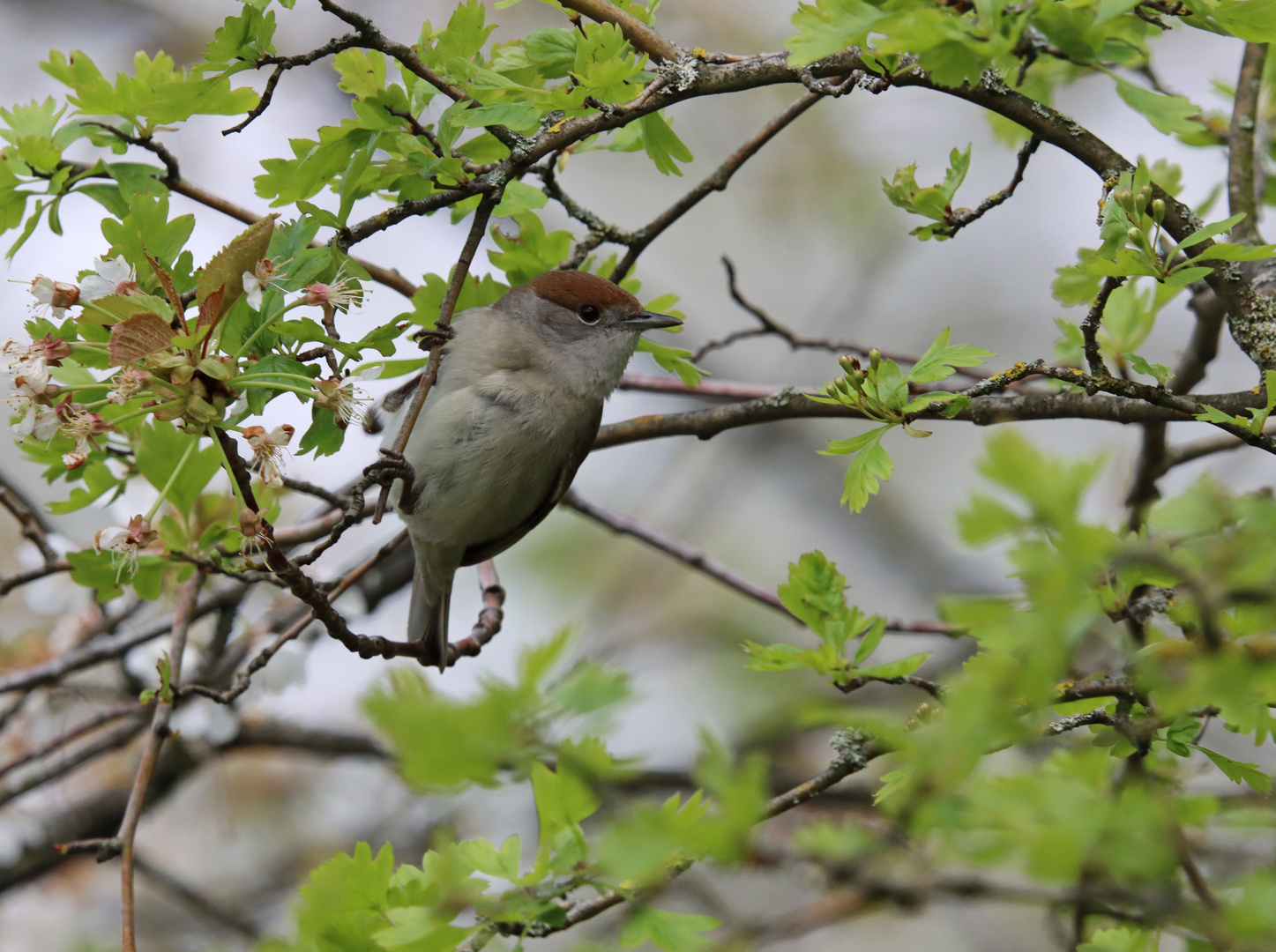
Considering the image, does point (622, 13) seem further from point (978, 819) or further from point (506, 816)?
point (506, 816)

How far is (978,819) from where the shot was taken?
1.42m

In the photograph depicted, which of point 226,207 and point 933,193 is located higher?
point 226,207

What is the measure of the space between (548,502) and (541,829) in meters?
→ 2.51

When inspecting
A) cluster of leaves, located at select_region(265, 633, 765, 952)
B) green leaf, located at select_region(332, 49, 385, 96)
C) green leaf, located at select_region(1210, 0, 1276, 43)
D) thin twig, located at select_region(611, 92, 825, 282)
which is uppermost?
thin twig, located at select_region(611, 92, 825, 282)

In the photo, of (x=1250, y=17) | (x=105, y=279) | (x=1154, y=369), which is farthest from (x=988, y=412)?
(x=105, y=279)

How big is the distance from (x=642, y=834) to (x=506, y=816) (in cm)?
573

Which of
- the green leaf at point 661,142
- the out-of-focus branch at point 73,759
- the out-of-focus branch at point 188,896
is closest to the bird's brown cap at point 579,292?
the green leaf at point 661,142

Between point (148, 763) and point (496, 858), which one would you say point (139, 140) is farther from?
point (496, 858)

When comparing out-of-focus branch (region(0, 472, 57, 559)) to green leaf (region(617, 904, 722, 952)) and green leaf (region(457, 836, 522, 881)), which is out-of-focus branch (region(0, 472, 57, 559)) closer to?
green leaf (region(457, 836, 522, 881))

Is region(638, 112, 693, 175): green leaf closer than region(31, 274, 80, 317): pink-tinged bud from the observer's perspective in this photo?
No

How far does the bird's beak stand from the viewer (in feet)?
14.2

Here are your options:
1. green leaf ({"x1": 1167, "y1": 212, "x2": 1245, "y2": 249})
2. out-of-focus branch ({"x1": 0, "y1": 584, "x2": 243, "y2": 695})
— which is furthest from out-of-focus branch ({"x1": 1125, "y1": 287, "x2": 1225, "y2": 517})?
out-of-focus branch ({"x1": 0, "y1": 584, "x2": 243, "y2": 695})

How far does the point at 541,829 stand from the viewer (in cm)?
208

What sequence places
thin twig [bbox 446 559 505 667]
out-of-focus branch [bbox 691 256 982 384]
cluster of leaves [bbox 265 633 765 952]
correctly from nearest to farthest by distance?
cluster of leaves [bbox 265 633 765 952]
thin twig [bbox 446 559 505 667]
out-of-focus branch [bbox 691 256 982 384]
